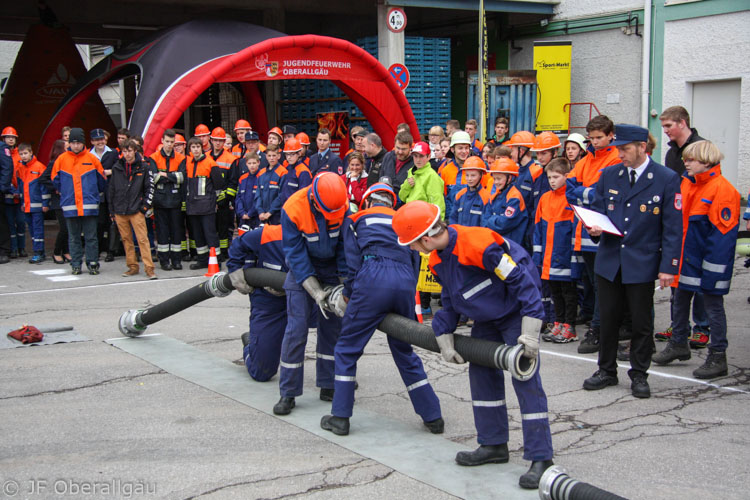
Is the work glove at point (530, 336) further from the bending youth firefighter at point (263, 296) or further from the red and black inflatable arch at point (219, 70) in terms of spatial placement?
the red and black inflatable arch at point (219, 70)

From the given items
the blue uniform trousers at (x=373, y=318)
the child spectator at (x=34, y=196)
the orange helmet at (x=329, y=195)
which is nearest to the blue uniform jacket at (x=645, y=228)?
the blue uniform trousers at (x=373, y=318)

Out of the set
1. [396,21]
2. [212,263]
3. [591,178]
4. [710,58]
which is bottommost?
[212,263]

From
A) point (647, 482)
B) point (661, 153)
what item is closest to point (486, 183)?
point (647, 482)

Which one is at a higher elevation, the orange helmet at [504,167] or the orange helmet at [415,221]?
the orange helmet at [504,167]

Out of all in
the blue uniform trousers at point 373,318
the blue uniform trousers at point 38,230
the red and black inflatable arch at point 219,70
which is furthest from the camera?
the red and black inflatable arch at point 219,70

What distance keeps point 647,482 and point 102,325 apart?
259 inches

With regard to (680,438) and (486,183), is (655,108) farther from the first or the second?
(680,438)

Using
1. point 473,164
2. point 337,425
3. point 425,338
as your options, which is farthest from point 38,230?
point 425,338

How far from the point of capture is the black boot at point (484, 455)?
483 cm

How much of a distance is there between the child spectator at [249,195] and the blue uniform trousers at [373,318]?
6.63m

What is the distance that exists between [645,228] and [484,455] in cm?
238

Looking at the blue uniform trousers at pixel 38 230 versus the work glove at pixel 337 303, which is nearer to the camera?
the work glove at pixel 337 303

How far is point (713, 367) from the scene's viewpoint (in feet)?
21.8

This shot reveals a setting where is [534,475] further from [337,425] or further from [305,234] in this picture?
[305,234]
